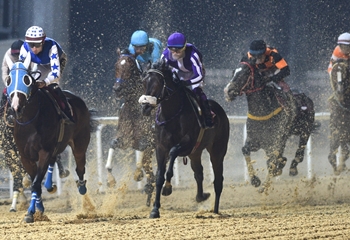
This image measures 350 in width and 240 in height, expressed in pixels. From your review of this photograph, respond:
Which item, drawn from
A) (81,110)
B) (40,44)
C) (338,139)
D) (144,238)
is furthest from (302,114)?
(144,238)

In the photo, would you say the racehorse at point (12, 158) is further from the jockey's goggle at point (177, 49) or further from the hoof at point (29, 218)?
the jockey's goggle at point (177, 49)

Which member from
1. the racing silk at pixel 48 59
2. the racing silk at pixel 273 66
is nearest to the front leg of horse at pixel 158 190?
the racing silk at pixel 48 59

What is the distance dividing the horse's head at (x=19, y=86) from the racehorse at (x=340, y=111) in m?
5.27

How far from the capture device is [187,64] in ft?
29.9

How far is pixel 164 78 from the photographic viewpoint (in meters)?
8.48

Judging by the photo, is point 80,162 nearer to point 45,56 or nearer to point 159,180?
point 45,56

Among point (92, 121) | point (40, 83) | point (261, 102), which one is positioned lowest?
point (92, 121)

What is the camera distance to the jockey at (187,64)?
29.1 ft

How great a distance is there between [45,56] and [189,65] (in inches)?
57.1

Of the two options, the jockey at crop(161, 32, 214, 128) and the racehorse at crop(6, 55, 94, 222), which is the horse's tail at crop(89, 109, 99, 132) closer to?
the racehorse at crop(6, 55, 94, 222)

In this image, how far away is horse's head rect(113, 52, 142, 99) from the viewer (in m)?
10.3

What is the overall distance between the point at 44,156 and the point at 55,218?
109cm

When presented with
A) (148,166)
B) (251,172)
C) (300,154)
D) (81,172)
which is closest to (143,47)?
(148,166)

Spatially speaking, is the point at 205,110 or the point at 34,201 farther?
the point at 205,110
